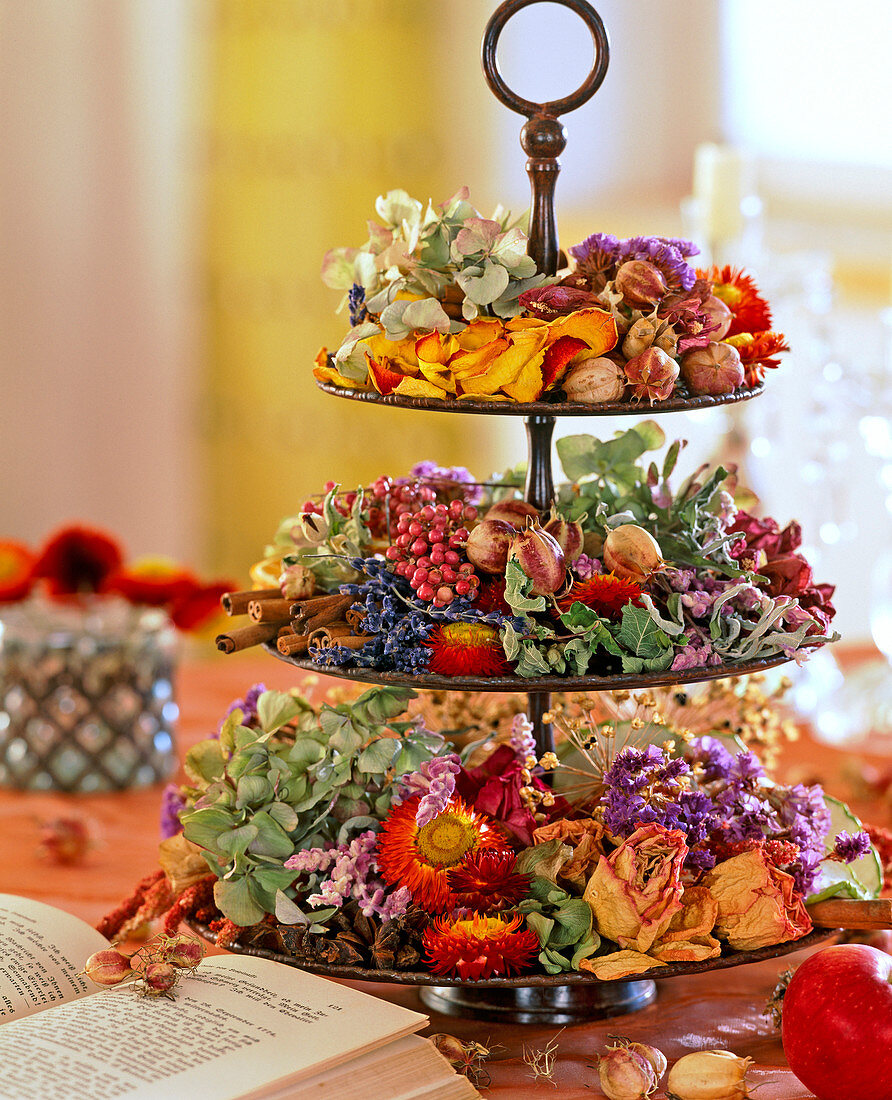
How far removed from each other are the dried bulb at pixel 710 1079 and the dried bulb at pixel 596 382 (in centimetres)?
42

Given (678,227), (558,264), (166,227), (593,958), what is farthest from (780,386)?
(593,958)

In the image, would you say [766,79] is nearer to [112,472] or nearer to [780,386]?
[780,386]

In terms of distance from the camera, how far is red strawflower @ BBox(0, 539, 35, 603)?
1634 mm

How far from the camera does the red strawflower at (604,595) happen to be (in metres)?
0.97

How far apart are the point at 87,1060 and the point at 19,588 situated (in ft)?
2.91

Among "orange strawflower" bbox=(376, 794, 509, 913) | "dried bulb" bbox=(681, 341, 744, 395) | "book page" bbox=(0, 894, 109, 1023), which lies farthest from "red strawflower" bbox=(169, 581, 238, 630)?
"dried bulb" bbox=(681, 341, 744, 395)

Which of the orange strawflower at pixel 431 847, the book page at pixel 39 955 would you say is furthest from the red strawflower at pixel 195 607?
the orange strawflower at pixel 431 847

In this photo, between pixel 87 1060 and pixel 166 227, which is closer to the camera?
pixel 87 1060

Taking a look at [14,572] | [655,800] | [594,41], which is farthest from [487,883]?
[14,572]

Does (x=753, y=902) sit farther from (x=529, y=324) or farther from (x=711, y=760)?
(x=529, y=324)

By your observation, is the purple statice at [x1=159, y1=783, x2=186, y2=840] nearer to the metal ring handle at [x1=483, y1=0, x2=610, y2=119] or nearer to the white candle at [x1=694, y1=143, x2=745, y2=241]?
the metal ring handle at [x1=483, y1=0, x2=610, y2=119]

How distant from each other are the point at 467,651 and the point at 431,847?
14 cm

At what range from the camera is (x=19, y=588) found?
1.63 metres

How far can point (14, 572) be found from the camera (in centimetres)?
165
